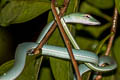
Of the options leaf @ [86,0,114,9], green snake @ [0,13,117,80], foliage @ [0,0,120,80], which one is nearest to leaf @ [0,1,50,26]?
foliage @ [0,0,120,80]

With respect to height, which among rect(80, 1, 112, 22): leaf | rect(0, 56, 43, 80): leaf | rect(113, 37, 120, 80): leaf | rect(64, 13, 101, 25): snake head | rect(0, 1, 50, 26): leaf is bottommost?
rect(113, 37, 120, 80): leaf

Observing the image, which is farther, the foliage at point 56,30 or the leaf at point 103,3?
the leaf at point 103,3

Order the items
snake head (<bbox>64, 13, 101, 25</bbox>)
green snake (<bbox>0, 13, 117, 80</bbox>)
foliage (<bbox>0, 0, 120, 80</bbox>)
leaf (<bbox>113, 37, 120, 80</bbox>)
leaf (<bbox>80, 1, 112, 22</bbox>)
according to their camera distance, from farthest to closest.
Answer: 1. leaf (<bbox>80, 1, 112, 22</bbox>)
2. leaf (<bbox>113, 37, 120, 80</bbox>)
3. snake head (<bbox>64, 13, 101, 25</bbox>)
4. foliage (<bbox>0, 0, 120, 80</bbox>)
5. green snake (<bbox>0, 13, 117, 80</bbox>)

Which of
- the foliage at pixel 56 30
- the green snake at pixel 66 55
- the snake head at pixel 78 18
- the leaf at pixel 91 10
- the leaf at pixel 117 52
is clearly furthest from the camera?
the leaf at pixel 91 10

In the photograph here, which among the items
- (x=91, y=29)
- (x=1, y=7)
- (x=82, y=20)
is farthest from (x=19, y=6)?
(x=91, y=29)

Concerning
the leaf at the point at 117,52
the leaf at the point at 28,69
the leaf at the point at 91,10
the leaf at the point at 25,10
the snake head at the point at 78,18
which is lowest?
the leaf at the point at 117,52

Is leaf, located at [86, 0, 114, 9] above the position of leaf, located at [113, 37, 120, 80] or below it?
above

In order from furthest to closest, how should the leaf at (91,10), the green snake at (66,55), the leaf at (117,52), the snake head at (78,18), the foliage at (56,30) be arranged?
the leaf at (91,10) → the leaf at (117,52) → the snake head at (78,18) → the foliage at (56,30) → the green snake at (66,55)

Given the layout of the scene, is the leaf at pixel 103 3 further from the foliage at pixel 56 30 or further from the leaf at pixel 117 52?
the leaf at pixel 117 52

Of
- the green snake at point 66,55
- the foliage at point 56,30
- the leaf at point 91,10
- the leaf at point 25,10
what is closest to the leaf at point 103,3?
the foliage at point 56,30

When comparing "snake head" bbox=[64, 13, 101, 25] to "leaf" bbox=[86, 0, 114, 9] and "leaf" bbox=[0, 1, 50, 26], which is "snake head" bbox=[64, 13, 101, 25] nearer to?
"leaf" bbox=[0, 1, 50, 26]

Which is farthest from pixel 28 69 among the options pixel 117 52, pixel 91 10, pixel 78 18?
pixel 91 10

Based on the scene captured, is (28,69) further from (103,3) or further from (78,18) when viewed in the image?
(103,3)

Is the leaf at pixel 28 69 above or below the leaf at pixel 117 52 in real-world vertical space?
above
